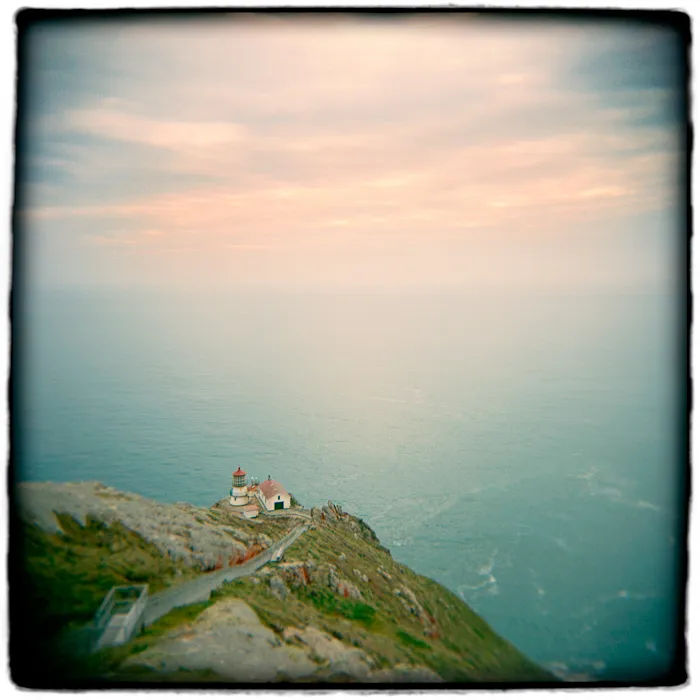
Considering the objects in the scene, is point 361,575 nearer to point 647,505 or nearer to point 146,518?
point 146,518

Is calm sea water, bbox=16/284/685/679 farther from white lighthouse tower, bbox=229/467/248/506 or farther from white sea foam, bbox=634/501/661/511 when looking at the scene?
white lighthouse tower, bbox=229/467/248/506

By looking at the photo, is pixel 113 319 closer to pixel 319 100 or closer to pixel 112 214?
pixel 112 214

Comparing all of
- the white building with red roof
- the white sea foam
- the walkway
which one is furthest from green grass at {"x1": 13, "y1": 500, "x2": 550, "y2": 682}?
the white sea foam

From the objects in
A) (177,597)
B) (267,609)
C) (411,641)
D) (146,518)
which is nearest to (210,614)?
(177,597)

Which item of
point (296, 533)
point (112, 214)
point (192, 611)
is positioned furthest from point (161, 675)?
point (112, 214)

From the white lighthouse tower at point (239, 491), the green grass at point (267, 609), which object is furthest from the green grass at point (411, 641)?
the white lighthouse tower at point (239, 491)

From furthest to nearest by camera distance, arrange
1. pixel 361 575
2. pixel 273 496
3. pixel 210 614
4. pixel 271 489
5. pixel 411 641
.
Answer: pixel 271 489
pixel 273 496
pixel 361 575
pixel 411 641
pixel 210 614

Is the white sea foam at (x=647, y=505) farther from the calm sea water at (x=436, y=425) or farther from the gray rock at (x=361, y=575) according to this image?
the gray rock at (x=361, y=575)
